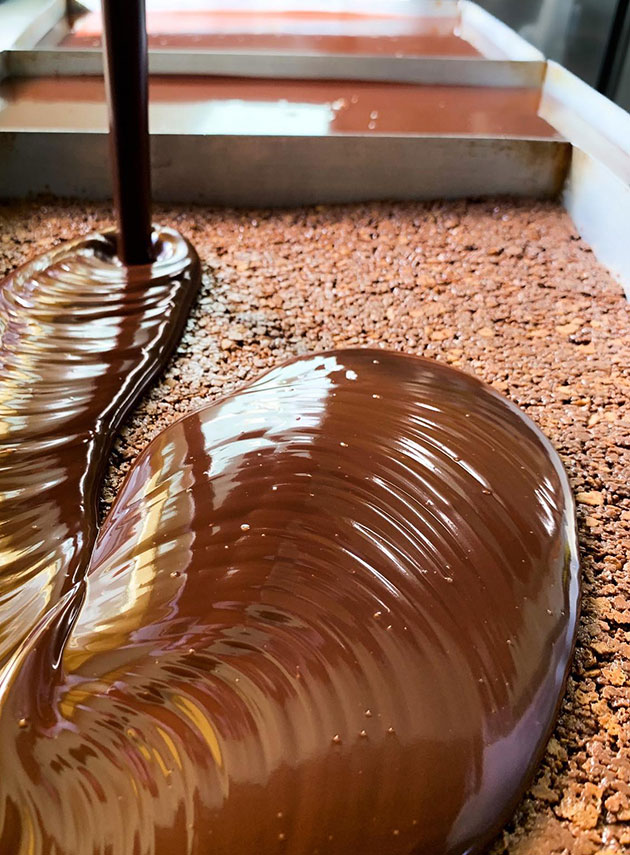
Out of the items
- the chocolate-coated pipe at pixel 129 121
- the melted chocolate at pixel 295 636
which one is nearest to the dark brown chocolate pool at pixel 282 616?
the melted chocolate at pixel 295 636

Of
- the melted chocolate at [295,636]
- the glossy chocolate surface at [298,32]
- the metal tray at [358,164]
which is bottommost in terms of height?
the melted chocolate at [295,636]

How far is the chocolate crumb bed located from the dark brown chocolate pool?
0.18 ft

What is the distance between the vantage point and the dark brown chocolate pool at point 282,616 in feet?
2.28

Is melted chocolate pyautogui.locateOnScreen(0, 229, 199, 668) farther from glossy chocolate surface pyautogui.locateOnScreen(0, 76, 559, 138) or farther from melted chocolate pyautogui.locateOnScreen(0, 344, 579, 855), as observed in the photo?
glossy chocolate surface pyautogui.locateOnScreen(0, 76, 559, 138)

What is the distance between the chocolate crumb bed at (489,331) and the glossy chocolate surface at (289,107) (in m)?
0.21

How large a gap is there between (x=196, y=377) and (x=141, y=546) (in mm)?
432

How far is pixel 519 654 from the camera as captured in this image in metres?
0.83

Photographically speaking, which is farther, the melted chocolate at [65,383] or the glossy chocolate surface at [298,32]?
the glossy chocolate surface at [298,32]

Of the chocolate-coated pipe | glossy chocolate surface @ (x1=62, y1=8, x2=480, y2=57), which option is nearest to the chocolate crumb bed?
the chocolate-coated pipe

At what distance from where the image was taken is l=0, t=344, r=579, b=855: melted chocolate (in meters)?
0.69

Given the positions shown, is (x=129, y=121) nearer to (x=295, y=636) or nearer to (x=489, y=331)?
(x=489, y=331)

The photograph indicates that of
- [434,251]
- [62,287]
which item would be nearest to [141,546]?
[62,287]

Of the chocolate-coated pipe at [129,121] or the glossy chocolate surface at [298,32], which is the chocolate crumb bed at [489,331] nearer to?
the chocolate-coated pipe at [129,121]

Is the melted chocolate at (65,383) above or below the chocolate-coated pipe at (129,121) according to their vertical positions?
below
